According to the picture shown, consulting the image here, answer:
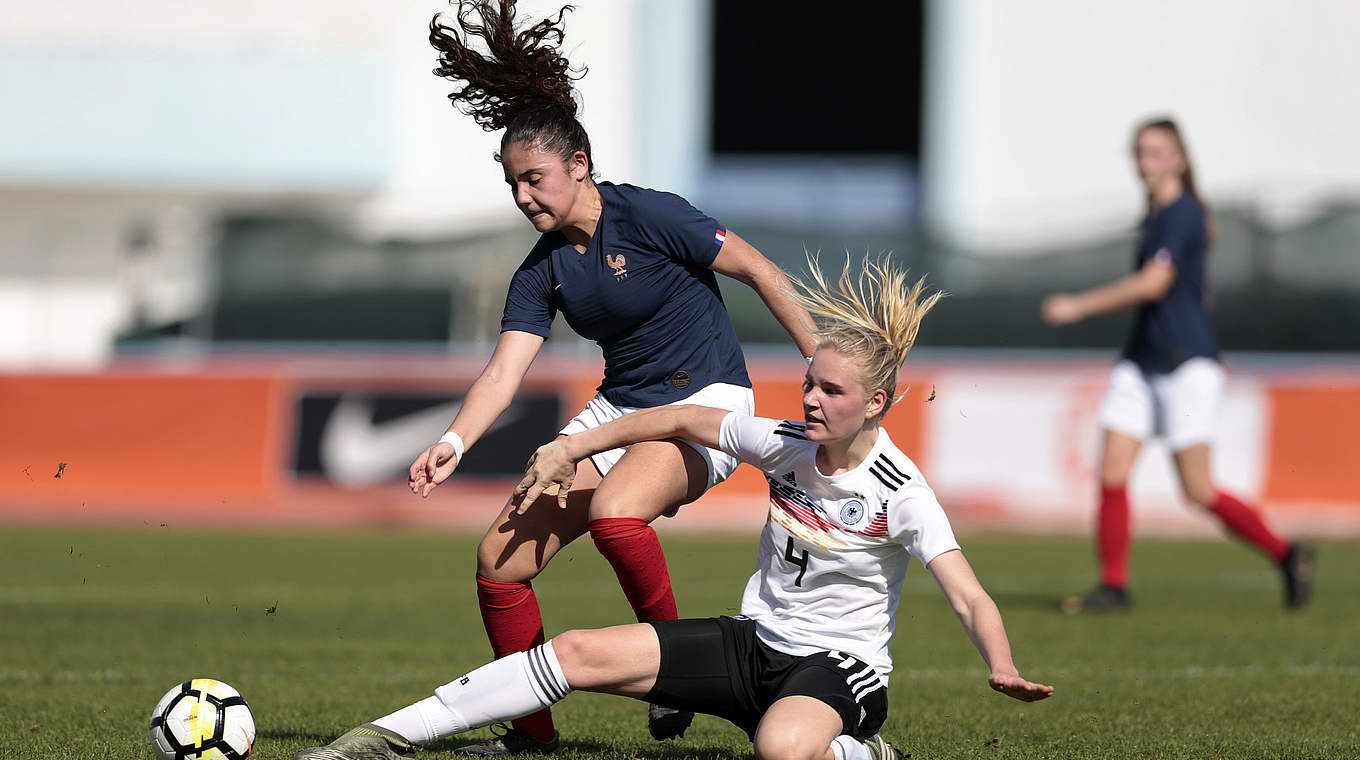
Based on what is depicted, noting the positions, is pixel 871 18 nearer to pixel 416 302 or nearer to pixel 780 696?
pixel 416 302

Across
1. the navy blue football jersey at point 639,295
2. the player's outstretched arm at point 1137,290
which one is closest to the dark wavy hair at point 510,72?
the navy blue football jersey at point 639,295

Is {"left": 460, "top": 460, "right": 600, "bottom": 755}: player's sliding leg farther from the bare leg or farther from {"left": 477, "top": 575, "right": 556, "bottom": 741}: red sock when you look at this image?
the bare leg

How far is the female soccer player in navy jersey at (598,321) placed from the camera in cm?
499

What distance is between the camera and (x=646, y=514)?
4.94 m

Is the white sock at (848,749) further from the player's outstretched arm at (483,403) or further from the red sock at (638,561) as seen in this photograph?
the player's outstretched arm at (483,403)

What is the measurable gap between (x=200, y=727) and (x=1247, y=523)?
6.09m

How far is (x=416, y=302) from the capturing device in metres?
16.2

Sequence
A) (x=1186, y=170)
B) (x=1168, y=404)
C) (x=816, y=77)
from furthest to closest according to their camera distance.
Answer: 1. (x=816, y=77)
2. (x=1186, y=170)
3. (x=1168, y=404)

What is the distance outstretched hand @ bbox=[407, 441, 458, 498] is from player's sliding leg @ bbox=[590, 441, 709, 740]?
19.1 inches

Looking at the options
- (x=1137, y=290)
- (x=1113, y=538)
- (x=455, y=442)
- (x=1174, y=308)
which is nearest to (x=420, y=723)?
(x=455, y=442)

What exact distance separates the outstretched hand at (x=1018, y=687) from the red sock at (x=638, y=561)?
4.45 feet

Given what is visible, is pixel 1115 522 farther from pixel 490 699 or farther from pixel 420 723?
pixel 420 723

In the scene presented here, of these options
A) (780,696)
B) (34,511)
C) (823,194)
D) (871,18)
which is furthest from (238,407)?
(871,18)

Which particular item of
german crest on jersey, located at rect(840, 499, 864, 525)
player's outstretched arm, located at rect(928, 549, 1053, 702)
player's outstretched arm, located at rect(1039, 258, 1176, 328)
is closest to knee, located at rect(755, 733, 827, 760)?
player's outstretched arm, located at rect(928, 549, 1053, 702)
